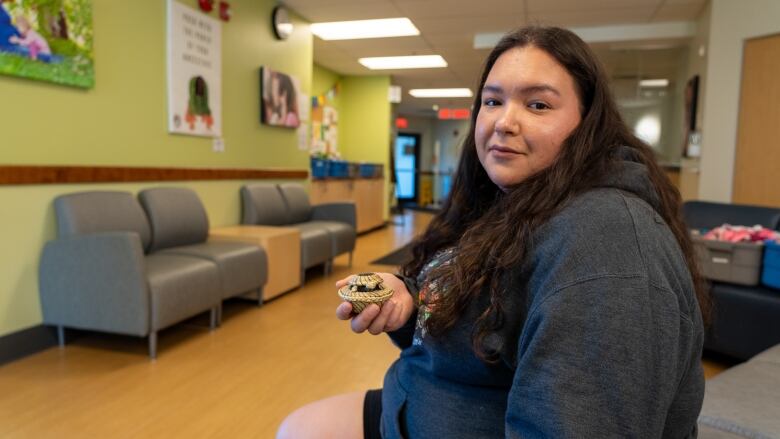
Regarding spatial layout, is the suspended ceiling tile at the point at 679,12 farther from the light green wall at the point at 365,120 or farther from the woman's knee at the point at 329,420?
the woman's knee at the point at 329,420

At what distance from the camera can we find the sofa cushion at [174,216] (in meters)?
3.25

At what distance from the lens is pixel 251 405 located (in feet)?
7.07

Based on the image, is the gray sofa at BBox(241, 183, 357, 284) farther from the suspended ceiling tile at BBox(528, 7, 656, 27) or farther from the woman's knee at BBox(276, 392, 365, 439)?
the woman's knee at BBox(276, 392, 365, 439)

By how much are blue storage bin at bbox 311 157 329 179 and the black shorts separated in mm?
5186

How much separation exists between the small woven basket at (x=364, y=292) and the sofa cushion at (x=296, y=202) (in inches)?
161

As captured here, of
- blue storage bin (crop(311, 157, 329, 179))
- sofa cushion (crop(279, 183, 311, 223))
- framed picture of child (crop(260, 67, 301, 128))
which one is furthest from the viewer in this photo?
blue storage bin (crop(311, 157, 329, 179))

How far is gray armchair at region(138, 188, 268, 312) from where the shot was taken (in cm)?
318

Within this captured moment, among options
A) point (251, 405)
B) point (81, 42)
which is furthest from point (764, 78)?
point (81, 42)

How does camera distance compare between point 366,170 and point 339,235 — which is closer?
point 339,235

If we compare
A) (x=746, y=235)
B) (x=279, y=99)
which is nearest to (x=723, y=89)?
(x=746, y=235)

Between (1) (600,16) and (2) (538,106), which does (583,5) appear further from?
(2) (538,106)

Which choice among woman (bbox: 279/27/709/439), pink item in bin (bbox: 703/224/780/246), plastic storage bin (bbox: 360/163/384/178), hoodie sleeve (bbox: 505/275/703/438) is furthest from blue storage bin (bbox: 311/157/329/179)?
hoodie sleeve (bbox: 505/275/703/438)

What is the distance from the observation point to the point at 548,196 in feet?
2.62

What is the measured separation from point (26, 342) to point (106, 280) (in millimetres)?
577
